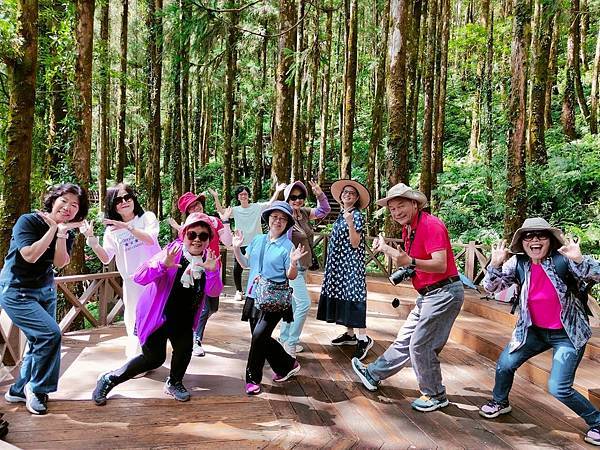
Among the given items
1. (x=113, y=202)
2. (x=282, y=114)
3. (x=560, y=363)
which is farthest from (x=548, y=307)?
(x=282, y=114)

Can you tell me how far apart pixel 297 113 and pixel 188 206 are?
37.6 ft

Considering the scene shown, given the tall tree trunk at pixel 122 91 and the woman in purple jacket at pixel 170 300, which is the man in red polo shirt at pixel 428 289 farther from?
the tall tree trunk at pixel 122 91

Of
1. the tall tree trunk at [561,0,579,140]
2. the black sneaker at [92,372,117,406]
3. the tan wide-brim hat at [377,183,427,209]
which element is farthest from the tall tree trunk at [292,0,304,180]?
the tall tree trunk at [561,0,579,140]

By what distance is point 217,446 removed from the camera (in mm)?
3115

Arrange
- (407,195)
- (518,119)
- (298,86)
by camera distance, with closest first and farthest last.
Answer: (407,195), (518,119), (298,86)

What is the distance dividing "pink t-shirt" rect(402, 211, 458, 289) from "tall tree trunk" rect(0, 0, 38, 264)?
5186mm

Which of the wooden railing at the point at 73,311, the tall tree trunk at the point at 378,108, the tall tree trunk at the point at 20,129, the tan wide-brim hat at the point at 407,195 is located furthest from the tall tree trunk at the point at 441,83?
the tan wide-brim hat at the point at 407,195

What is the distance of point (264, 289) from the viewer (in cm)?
401

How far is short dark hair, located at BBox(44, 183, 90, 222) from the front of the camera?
364 centimetres

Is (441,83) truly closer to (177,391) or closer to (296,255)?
(296,255)

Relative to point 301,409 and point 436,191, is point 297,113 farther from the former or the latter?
point 301,409

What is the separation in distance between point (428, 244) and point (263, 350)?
65.3 inches

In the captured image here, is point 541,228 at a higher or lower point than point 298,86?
lower

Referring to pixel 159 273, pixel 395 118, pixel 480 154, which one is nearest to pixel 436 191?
pixel 480 154
